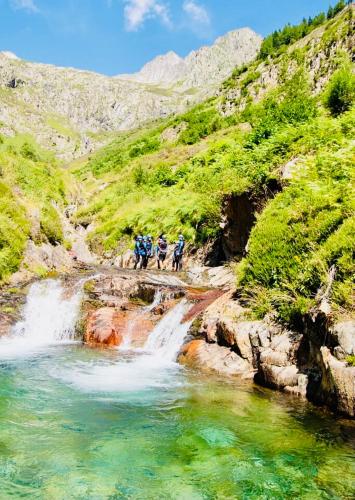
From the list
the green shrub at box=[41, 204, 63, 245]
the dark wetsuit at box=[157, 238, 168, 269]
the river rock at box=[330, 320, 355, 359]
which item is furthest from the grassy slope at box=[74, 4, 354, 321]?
the green shrub at box=[41, 204, 63, 245]

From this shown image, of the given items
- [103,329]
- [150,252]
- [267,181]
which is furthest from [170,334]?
[150,252]

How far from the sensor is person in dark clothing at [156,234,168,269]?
23875mm

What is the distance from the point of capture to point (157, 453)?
6.01m

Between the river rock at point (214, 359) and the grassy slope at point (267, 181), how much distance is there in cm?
133

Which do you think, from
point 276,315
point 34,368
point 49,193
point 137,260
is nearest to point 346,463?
point 276,315

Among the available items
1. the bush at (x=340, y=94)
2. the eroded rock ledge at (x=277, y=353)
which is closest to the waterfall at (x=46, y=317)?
the eroded rock ledge at (x=277, y=353)

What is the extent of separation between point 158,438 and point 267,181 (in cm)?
1186

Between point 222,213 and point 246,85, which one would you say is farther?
point 246,85

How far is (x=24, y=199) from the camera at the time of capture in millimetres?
23172

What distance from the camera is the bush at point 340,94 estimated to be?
724 inches

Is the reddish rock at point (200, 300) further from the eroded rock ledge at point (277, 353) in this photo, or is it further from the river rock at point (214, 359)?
the river rock at point (214, 359)

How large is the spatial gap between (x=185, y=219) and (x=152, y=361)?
14.4m

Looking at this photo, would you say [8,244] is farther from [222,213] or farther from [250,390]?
[250,390]

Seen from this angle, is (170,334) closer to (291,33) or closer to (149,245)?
(149,245)
